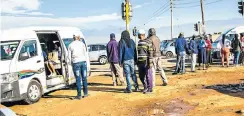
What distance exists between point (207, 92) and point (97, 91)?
3.84m

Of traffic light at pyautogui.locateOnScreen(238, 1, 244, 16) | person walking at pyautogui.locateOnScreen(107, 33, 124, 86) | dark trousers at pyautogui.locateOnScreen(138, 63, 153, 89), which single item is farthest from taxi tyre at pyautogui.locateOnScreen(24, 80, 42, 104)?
traffic light at pyautogui.locateOnScreen(238, 1, 244, 16)

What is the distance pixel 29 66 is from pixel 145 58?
3.36m

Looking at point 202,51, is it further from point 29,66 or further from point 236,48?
point 29,66

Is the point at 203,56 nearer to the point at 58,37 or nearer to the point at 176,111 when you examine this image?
the point at 58,37

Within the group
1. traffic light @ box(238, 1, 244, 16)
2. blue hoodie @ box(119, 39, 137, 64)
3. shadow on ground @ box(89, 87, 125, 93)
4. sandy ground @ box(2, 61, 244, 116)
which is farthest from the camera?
traffic light @ box(238, 1, 244, 16)

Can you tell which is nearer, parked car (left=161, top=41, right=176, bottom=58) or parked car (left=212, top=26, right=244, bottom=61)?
parked car (left=212, top=26, right=244, bottom=61)

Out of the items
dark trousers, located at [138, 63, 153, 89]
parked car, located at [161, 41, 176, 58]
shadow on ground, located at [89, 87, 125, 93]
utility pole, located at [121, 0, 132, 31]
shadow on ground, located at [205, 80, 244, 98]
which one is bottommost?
shadow on ground, located at [89, 87, 125, 93]

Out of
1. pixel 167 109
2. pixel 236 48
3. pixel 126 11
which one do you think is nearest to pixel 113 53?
pixel 167 109

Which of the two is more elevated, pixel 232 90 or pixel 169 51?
pixel 169 51

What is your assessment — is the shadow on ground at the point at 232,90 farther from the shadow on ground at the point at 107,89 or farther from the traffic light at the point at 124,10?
the traffic light at the point at 124,10

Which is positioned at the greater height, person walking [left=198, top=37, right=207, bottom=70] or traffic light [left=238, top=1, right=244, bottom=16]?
traffic light [left=238, top=1, right=244, bottom=16]

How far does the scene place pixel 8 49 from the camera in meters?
11.6

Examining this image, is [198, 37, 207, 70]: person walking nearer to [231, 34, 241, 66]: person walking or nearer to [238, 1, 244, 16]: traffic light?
[231, 34, 241, 66]: person walking

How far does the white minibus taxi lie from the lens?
11.1m
